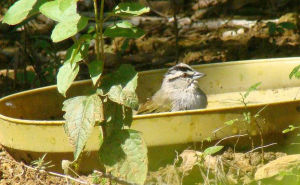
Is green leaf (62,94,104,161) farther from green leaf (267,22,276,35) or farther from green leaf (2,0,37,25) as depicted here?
green leaf (267,22,276,35)

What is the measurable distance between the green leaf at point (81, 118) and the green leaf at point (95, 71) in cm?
12

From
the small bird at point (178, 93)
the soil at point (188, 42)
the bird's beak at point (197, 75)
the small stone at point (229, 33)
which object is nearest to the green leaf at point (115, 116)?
the small bird at point (178, 93)

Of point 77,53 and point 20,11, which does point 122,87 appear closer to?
point 77,53

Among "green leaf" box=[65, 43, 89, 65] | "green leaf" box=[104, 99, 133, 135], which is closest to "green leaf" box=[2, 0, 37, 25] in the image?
"green leaf" box=[65, 43, 89, 65]

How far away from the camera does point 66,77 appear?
391cm

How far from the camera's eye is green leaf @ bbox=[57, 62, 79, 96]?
3.87 m

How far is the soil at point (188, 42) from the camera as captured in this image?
7.36m

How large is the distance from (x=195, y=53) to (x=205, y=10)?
1276 mm

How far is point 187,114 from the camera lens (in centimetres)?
470

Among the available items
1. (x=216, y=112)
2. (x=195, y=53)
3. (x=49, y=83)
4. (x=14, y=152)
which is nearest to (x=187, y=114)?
(x=216, y=112)

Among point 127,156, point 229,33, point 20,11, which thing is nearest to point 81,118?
point 127,156

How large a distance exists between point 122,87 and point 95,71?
0.61 ft

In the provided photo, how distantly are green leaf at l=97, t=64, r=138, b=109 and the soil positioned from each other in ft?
10.6

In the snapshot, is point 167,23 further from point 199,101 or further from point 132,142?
point 132,142
